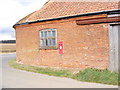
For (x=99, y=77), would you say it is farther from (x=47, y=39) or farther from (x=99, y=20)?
(x=47, y=39)

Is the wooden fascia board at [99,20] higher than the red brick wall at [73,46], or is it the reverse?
the wooden fascia board at [99,20]

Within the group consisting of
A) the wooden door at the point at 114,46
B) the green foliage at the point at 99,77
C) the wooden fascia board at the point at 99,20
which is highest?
the wooden fascia board at the point at 99,20

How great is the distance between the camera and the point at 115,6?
999 cm

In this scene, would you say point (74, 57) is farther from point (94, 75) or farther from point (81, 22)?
point (94, 75)

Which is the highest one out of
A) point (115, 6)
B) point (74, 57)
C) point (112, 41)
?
point (115, 6)

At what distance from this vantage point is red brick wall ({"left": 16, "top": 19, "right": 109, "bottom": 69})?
1041cm

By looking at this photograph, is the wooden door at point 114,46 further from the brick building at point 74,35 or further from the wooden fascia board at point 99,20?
the wooden fascia board at point 99,20

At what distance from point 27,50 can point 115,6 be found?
25.8ft

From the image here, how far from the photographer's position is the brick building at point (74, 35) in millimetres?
10086

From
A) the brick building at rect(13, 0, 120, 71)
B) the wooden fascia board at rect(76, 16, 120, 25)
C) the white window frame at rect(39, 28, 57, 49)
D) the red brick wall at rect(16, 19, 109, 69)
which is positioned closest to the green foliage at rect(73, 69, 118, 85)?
the brick building at rect(13, 0, 120, 71)

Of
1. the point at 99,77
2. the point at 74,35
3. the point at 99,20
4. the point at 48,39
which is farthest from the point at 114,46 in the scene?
the point at 48,39

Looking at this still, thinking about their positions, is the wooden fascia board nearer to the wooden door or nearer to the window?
the wooden door

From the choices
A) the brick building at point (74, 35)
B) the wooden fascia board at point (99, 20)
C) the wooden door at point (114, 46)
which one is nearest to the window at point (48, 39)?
the brick building at point (74, 35)

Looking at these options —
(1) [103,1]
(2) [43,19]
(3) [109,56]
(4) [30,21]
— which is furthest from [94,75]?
(4) [30,21]
